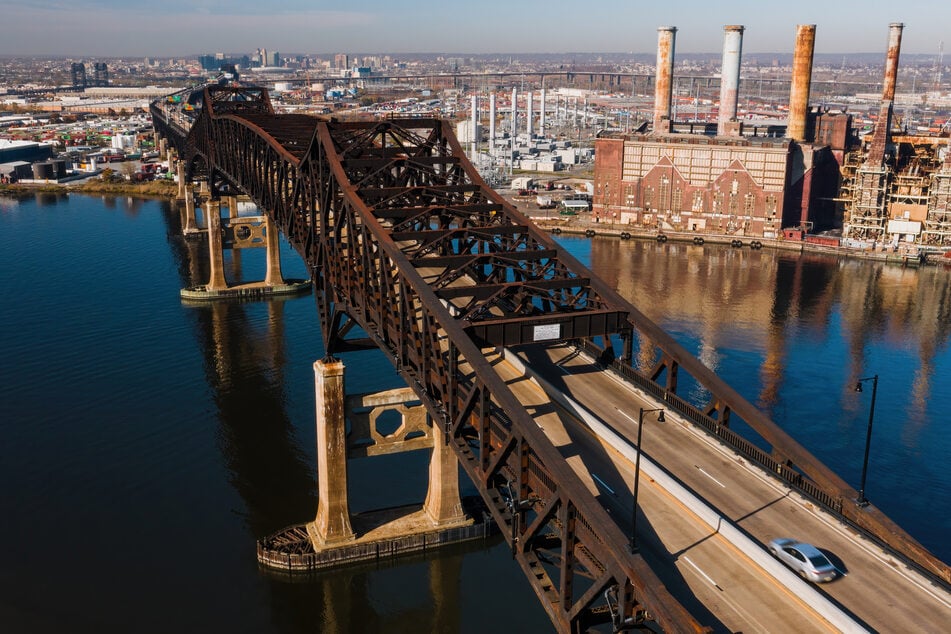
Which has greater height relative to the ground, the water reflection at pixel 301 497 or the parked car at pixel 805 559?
the parked car at pixel 805 559

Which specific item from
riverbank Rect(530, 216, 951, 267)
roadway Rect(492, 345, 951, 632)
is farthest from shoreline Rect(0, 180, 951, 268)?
roadway Rect(492, 345, 951, 632)

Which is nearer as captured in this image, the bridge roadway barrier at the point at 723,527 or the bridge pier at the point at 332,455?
the bridge roadway barrier at the point at 723,527

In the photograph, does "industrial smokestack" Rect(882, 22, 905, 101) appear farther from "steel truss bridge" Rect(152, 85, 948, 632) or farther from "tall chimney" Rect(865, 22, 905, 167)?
"steel truss bridge" Rect(152, 85, 948, 632)

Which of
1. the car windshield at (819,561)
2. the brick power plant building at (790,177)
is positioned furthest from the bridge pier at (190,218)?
the car windshield at (819,561)

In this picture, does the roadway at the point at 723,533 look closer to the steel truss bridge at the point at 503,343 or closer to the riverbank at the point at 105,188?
the steel truss bridge at the point at 503,343

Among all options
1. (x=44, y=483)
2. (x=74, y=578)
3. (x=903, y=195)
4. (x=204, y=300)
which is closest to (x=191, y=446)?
(x=44, y=483)

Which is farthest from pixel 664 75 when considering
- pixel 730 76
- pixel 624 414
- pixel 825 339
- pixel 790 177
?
pixel 624 414

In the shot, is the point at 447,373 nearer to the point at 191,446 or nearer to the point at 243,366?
the point at 191,446
